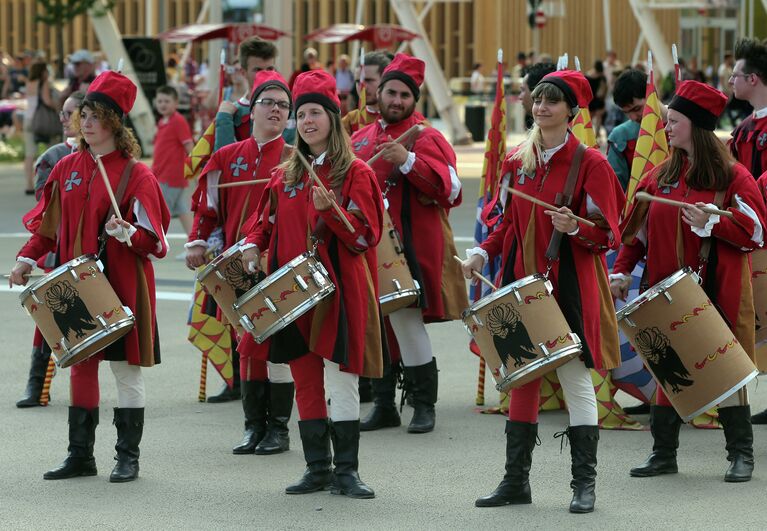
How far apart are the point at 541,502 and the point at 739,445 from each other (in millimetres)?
995

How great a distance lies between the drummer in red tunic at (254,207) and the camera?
24.0 ft

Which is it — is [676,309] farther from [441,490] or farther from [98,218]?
[98,218]

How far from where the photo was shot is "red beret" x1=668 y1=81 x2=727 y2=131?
6.40 meters

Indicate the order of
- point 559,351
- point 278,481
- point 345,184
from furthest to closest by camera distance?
point 278,481
point 345,184
point 559,351

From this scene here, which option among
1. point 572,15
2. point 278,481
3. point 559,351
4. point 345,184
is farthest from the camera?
point 572,15

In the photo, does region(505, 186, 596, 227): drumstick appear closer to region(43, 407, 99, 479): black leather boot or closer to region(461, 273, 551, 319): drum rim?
region(461, 273, 551, 319): drum rim

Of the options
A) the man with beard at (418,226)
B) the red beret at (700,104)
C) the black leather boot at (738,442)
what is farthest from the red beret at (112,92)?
the black leather boot at (738,442)

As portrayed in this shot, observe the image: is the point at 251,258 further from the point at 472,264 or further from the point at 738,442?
the point at 738,442

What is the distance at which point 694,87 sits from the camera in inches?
251

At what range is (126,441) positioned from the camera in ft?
21.9

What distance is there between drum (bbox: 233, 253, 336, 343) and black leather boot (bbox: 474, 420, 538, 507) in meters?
0.98

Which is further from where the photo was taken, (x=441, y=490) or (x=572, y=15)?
(x=572, y=15)

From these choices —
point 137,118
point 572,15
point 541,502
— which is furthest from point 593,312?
point 572,15

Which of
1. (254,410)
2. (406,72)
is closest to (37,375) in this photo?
(254,410)
